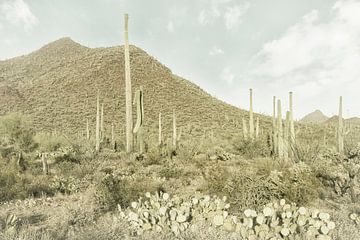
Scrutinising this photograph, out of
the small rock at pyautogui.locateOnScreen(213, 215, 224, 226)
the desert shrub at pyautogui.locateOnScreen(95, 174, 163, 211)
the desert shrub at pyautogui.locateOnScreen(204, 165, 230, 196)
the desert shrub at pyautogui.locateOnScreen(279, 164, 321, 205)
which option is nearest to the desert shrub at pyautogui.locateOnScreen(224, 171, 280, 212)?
the desert shrub at pyautogui.locateOnScreen(279, 164, 321, 205)

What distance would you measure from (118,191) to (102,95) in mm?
44625

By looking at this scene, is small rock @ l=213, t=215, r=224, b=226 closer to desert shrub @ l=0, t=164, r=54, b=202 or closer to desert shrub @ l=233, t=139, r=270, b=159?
desert shrub @ l=0, t=164, r=54, b=202

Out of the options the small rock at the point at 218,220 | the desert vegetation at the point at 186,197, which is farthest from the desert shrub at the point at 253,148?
the small rock at the point at 218,220

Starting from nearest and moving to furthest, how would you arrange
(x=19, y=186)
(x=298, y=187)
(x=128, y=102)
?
(x=298, y=187) < (x=19, y=186) < (x=128, y=102)

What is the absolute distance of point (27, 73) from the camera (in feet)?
212

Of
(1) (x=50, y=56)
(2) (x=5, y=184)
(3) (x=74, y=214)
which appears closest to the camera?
(3) (x=74, y=214)

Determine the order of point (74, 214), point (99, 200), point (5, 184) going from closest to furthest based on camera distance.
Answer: point (74, 214)
point (99, 200)
point (5, 184)

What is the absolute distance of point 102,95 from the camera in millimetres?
50938

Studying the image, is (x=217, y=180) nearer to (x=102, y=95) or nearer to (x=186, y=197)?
(x=186, y=197)

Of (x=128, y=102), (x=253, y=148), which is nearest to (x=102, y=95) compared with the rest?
(x=253, y=148)

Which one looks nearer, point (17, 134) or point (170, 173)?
point (170, 173)

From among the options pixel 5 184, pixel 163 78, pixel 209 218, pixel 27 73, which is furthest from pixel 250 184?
pixel 27 73

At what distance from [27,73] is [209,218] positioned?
65067 millimetres

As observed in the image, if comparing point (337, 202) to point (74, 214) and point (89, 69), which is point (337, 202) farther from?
point (89, 69)
